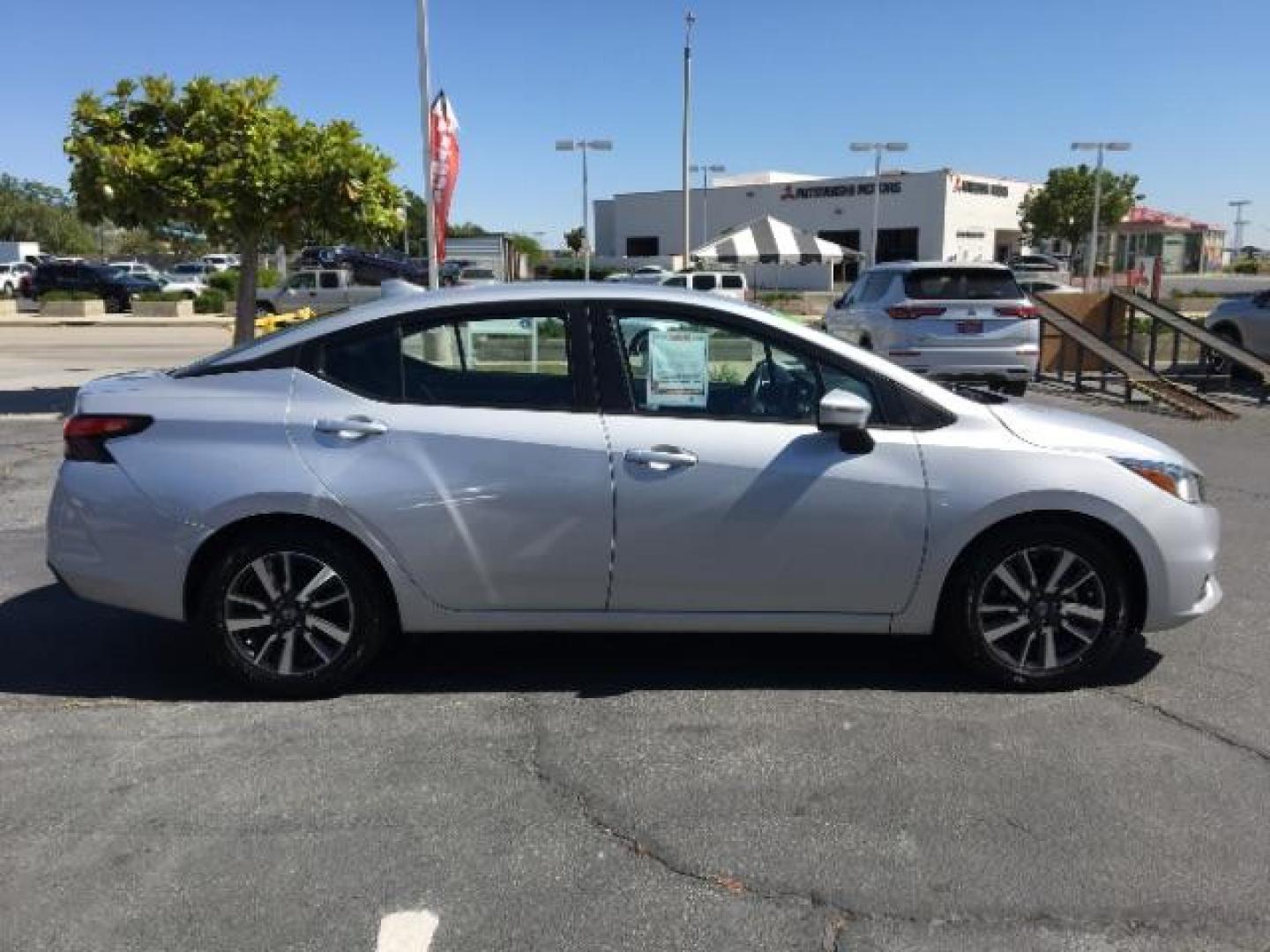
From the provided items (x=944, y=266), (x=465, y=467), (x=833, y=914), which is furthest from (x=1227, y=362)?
(x=833, y=914)

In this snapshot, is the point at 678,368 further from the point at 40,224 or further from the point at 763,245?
→ the point at 40,224

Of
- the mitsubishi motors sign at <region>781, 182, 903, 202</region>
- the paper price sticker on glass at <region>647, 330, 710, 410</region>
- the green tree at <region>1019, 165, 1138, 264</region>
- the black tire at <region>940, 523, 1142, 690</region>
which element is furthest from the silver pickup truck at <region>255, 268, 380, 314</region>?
the green tree at <region>1019, 165, 1138, 264</region>

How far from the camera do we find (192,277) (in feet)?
172

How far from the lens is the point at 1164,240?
3666 inches

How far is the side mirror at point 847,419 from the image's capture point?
13.3 feet

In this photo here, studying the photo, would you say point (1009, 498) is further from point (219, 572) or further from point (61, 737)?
point (61, 737)

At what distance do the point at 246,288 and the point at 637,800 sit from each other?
11260 mm

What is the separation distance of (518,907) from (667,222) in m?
81.4

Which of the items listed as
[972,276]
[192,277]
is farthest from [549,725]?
[192,277]

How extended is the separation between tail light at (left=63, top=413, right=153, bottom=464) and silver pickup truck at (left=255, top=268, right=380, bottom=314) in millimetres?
28515

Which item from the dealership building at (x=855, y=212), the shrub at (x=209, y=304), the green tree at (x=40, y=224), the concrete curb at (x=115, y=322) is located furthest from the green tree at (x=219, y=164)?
the green tree at (x=40, y=224)

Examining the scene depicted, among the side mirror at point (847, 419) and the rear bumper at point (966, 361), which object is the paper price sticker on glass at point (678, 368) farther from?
Result: the rear bumper at point (966, 361)

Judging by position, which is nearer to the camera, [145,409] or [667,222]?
[145,409]

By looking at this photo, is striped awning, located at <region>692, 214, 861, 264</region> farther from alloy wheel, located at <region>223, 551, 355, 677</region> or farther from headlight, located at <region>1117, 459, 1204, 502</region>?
alloy wheel, located at <region>223, 551, 355, 677</region>
